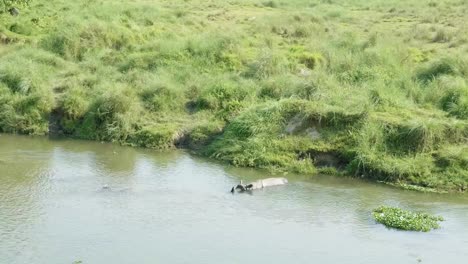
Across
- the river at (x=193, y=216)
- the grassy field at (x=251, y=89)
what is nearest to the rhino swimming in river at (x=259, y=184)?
the river at (x=193, y=216)

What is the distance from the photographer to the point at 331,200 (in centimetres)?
1502

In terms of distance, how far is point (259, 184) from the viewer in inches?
611

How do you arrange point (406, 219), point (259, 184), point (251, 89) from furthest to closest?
point (251, 89), point (259, 184), point (406, 219)

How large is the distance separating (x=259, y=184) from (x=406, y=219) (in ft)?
11.0

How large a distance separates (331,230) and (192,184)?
3.74m

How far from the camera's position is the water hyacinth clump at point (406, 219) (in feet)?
43.7

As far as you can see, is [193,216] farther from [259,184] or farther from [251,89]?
[251,89]

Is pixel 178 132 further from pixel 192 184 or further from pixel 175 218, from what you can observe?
pixel 175 218

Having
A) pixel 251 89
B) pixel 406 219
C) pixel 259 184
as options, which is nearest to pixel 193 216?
pixel 259 184

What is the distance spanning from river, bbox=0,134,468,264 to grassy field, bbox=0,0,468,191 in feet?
3.12

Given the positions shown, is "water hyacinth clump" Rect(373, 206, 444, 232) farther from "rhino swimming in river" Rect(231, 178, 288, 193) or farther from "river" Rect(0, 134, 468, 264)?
"rhino swimming in river" Rect(231, 178, 288, 193)

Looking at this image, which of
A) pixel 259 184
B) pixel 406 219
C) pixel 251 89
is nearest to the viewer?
pixel 406 219

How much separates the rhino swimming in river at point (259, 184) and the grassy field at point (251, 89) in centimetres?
116

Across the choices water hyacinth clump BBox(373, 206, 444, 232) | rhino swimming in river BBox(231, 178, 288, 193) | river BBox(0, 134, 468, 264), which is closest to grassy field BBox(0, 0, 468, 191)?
river BBox(0, 134, 468, 264)
